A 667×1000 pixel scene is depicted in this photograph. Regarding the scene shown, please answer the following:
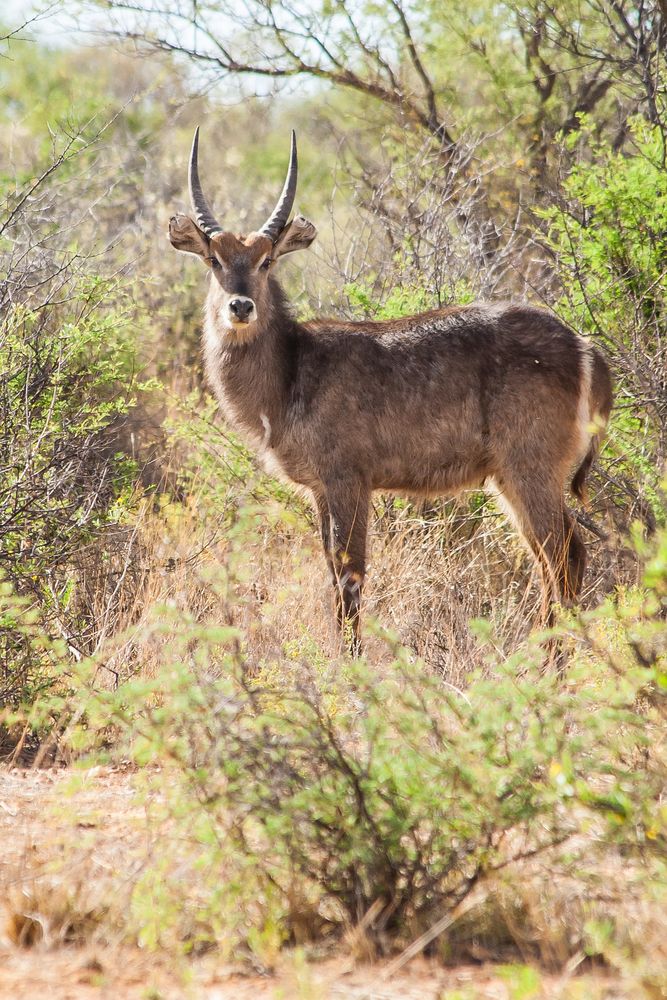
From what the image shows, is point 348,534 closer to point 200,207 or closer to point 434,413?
point 434,413

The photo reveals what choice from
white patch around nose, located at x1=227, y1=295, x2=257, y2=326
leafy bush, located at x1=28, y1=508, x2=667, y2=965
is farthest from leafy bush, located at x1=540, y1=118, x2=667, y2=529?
leafy bush, located at x1=28, y1=508, x2=667, y2=965

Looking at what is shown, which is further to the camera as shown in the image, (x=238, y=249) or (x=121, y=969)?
(x=238, y=249)

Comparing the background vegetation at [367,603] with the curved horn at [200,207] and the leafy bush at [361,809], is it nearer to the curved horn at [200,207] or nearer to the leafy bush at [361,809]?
the leafy bush at [361,809]

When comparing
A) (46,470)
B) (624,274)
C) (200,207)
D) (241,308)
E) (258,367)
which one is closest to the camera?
(46,470)

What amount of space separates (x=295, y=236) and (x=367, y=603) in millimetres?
2160

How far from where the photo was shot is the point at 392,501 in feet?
24.0

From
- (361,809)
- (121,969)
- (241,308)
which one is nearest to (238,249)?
(241,308)

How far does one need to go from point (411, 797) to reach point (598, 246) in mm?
4297

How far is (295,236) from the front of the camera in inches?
259

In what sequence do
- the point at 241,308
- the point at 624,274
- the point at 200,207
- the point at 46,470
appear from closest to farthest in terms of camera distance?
the point at 46,470 < the point at 241,308 < the point at 200,207 < the point at 624,274

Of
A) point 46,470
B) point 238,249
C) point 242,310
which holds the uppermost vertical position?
point 238,249

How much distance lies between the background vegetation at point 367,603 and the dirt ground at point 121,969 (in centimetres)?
3

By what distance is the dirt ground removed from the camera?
274cm

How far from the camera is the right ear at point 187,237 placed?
20.4ft
